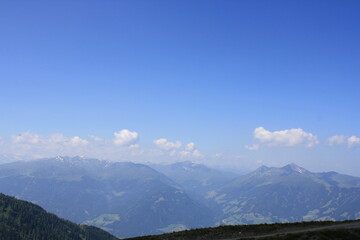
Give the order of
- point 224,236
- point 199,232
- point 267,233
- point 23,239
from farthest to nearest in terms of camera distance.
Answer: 1. point 23,239
2. point 199,232
3. point 224,236
4. point 267,233

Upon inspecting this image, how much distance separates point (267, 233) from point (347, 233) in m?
10.8

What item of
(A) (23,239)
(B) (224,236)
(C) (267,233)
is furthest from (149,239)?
(A) (23,239)

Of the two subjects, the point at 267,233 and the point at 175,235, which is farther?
the point at 175,235

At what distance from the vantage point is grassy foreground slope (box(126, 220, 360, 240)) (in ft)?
102

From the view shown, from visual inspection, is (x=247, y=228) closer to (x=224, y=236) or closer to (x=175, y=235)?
(x=224, y=236)

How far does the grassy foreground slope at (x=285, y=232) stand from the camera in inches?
1220

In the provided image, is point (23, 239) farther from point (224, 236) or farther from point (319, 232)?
point (319, 232)

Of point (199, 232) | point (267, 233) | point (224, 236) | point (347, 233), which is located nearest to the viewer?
point (347, 233)

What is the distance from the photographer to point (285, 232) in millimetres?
36781

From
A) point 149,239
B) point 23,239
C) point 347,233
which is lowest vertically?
point 23,239

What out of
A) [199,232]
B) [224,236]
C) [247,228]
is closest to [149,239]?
[199,232]

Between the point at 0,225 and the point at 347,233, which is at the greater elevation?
the point at 347,233

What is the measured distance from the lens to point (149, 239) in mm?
45438

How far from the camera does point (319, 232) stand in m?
31.6
